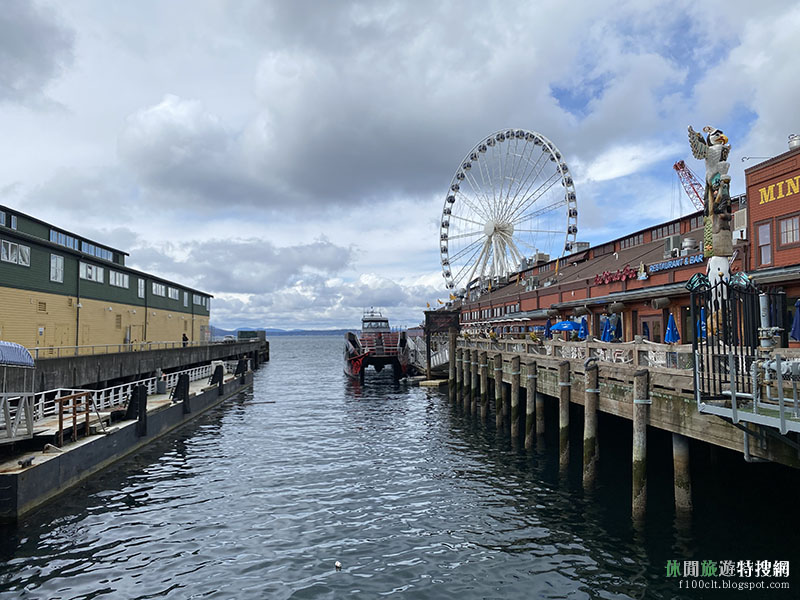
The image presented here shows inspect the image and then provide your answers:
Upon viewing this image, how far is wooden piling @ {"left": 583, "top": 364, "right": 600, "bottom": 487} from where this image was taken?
16.2m

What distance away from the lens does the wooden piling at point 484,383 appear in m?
31.8

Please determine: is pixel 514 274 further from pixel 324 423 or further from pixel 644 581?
pixel 644 581

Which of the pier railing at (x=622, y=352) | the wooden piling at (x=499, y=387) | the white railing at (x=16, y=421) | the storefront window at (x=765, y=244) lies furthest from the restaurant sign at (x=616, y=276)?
the white railing at (x=16, y=421)

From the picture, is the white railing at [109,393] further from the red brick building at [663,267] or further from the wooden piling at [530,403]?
the red brick building at [663,267]

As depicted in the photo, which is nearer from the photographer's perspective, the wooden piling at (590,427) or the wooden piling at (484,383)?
the wooden piling at (590,427)

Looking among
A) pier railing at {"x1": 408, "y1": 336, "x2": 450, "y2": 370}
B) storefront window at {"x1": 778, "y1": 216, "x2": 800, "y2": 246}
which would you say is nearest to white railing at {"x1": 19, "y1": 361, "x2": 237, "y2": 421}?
pier railing at {"x1": 408, "y1": 336, "x2": 450, "y2": 370}

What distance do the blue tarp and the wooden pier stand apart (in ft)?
Answer: 60.2

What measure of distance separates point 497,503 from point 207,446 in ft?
47.8

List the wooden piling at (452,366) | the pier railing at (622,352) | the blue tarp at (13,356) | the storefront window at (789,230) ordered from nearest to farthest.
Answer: the pier railing at (622,352) < the blue tarp at (13,356) < the storefront window at (789,230) < the wooden piling at (452,366)

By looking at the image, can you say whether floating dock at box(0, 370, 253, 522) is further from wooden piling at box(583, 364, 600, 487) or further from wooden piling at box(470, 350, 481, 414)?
wooden piling at box(470, 350, 481, 414)

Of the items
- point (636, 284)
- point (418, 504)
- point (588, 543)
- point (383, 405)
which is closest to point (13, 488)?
point (418, 504)

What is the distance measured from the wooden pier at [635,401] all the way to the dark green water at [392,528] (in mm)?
1226

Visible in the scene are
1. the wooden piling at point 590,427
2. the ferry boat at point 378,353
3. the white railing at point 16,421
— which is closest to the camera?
the white railing at point 16,421

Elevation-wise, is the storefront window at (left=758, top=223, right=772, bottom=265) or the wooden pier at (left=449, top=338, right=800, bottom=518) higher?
the storefront window at (left=758, top=223, right=772, bottom=265)
